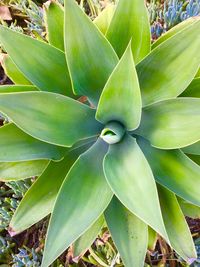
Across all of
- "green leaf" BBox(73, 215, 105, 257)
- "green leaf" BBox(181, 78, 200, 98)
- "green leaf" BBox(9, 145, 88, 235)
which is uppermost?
"green leaf" BBox(181, 78, 200, 98)

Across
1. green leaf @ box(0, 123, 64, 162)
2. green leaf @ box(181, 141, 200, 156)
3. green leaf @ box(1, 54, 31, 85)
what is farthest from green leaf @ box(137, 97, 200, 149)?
green leaf @ box(1, 54, 31, 85)

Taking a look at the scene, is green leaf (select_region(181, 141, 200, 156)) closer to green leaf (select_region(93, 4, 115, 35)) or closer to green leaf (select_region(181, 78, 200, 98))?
green leaf (select_region(181, 78, 200, 98))

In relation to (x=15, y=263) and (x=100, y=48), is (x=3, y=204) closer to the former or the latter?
(x=15, y=263)

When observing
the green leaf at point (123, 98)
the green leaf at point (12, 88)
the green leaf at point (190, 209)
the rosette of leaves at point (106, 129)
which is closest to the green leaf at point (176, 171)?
the rosette of leaves at point (106, 129)

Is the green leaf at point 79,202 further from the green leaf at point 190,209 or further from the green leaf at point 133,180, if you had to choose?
the green leaf at point 190,209

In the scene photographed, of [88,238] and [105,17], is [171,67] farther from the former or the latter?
[88,238]
